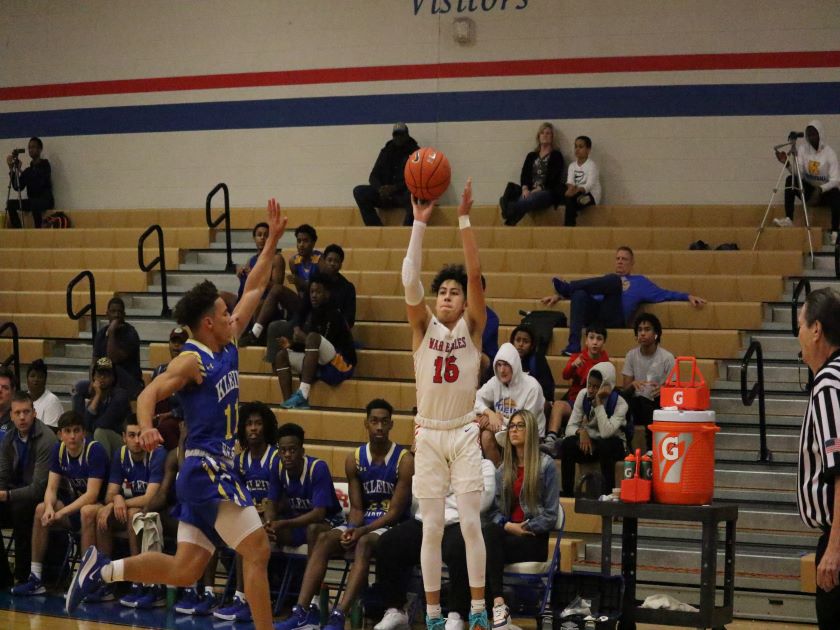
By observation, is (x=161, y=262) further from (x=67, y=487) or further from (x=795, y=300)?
(x=795, y=300)

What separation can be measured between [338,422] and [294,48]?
6520 mm

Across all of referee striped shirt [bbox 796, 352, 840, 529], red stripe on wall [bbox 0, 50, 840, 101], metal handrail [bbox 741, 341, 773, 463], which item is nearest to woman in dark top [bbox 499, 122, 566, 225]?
red stripe on wall [bbox 0, 50, 840, 101]

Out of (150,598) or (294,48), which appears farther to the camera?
(294,48)

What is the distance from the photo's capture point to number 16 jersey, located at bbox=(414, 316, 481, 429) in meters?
6.56

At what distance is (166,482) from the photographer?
355 inches

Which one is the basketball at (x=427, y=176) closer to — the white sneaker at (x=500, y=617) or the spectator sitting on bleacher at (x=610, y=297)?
the white sneaker at (x=500, y=617)

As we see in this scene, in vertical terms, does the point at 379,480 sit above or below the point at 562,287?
below

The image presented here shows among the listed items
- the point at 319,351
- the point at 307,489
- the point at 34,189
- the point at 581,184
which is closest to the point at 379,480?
the point at 307,489

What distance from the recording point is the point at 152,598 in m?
8.73

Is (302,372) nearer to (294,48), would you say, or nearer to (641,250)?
(641,250)

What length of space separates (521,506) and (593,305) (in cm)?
328

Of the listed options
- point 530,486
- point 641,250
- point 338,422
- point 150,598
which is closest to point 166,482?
point 150,598

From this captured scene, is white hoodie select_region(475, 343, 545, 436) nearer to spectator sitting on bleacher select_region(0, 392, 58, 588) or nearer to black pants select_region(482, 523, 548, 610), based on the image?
black pants select_region(482, 523, 548, 610)

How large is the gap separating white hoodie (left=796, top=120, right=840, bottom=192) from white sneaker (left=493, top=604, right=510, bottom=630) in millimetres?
6691
